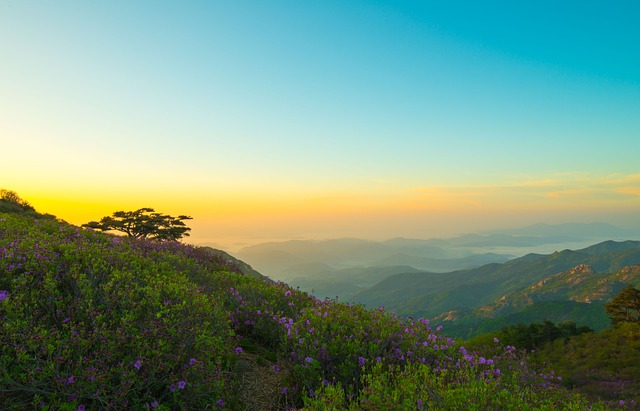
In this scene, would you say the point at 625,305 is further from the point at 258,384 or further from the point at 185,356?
the point at 185,356

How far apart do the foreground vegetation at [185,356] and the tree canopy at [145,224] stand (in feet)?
129

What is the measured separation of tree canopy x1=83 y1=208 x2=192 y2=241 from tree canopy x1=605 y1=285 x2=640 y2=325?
66.1 m

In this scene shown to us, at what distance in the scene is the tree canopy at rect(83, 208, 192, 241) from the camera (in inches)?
1726

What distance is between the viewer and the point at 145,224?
45906 millimetres

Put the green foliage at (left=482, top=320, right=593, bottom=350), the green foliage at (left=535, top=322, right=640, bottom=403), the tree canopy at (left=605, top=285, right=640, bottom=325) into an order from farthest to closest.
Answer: the green foliage at (left=482, top=320, right=593, bottom=350) < the tree canopy at (left=605, top=285, right=640, bottom=325) < the green foliage at (left=535, top=322, right=640, bottom=403)

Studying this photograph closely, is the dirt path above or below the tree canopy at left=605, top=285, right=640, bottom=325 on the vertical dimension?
above

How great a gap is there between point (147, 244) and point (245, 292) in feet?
22.3

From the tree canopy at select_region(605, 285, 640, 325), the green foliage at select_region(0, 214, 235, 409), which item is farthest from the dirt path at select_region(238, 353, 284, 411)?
the tree canopy at select_region(605, 285, 640, 325)

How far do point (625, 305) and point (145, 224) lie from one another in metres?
71.1

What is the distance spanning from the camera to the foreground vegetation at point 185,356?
429cm

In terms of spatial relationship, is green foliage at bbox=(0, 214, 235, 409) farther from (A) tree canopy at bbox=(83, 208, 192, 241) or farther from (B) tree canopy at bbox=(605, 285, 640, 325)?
(B) tree canopy at bbox=(605, 285, 640, 325)

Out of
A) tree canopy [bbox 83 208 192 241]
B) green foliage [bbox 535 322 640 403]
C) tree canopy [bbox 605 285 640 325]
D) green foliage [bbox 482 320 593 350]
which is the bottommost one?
green foliage [bbox 482 320 593 350]

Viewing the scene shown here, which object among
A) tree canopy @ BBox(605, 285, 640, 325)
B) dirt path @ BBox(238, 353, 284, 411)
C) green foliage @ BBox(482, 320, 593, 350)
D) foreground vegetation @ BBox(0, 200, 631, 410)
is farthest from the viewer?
green foliage @ BBox(482, 320, 593, 350)

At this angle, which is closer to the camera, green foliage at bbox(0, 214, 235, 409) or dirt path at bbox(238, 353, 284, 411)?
green foliage at bbox(0, 214, 235, 409)
